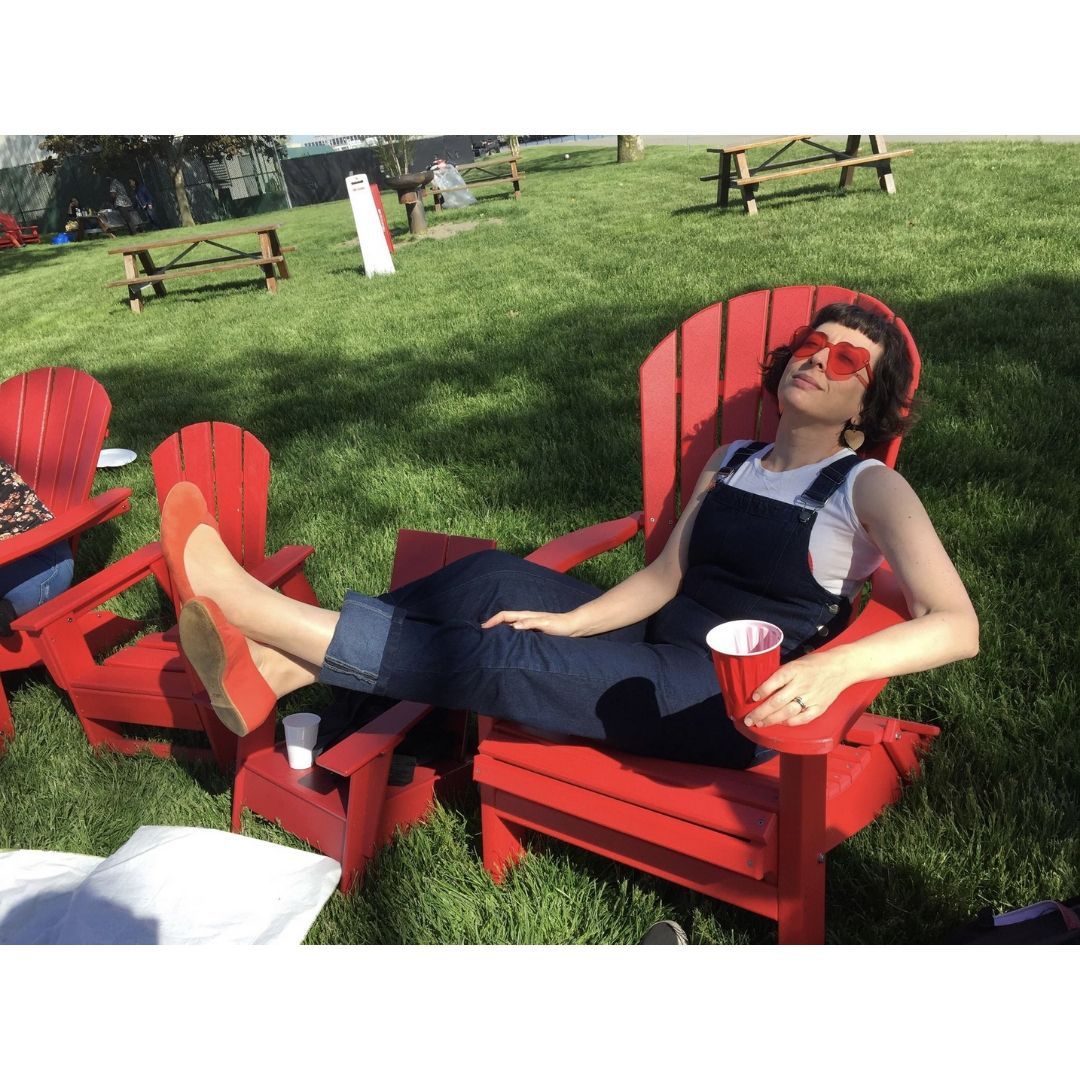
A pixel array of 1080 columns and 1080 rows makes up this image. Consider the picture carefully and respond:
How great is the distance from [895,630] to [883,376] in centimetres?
73

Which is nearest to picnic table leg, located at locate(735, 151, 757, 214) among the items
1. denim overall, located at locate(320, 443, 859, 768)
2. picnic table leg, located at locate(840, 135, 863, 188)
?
picnic table leg, located at locate(840, 135, 863, 188)

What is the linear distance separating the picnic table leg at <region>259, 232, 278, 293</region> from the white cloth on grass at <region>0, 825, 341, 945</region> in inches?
360

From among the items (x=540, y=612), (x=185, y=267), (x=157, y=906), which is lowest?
(x=185, y=267)

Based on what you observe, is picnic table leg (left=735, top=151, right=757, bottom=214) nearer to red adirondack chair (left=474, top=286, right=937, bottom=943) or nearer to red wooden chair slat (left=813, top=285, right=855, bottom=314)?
red wooden chair slat (left=813, top=285, right=855, bottom=314)

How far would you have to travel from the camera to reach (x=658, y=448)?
9.55 ft

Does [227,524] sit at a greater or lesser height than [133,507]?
greater

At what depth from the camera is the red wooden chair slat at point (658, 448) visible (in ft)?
9.52

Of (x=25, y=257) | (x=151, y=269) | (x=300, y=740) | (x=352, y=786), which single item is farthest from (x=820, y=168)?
(x=25, y=257)

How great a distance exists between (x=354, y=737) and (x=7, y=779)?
1348mm

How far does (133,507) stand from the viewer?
4.75 metres

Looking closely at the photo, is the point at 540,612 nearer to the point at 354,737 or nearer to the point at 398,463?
the point at 354,737
